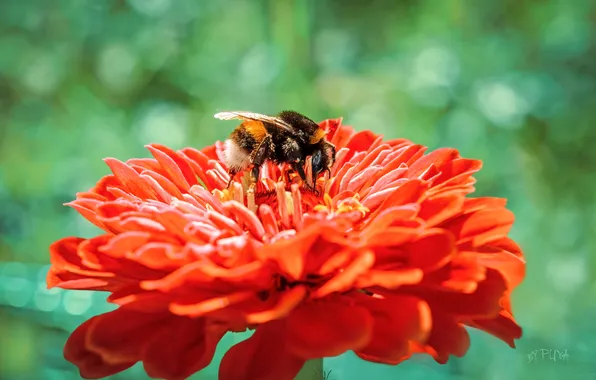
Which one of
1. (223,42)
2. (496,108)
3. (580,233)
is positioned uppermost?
(223,42)

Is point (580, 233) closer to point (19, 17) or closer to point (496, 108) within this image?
point (496, 108)

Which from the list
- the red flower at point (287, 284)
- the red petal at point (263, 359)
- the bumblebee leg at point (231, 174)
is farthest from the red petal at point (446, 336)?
the bumblebee leg at point (231, 174)

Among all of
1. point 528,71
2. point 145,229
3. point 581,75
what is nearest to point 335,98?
point 528,71

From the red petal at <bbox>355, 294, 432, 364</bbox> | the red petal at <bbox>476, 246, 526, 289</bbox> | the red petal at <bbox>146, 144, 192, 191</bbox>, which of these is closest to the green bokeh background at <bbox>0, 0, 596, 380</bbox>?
the red petal at <bbox>146, 144, 192, 191</bbox>

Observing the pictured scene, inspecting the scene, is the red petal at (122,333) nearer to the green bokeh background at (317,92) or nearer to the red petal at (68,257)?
the red petal at (68,257)

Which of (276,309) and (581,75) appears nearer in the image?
(276,309)

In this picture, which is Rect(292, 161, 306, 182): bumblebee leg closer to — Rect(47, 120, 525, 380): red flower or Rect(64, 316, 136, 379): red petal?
Rect(47, 120, 525, 380): red flower
